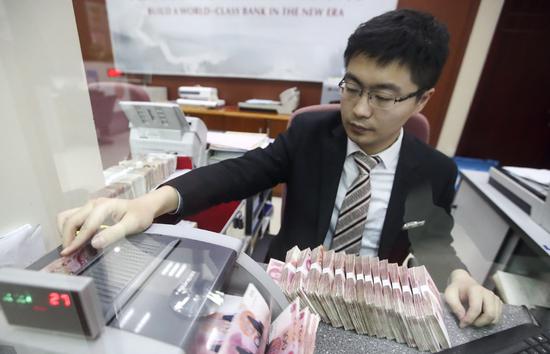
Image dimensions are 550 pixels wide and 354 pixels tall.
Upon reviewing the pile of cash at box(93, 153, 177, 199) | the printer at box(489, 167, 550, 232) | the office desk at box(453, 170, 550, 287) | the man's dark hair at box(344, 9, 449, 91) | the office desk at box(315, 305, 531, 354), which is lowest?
the office desk at box(453, 170, 550, 287)

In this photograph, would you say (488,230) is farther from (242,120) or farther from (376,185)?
(242,120)

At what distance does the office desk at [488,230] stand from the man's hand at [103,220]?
120 cm

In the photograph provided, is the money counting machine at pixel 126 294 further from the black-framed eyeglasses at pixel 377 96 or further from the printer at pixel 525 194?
the printer at pixel 525 194

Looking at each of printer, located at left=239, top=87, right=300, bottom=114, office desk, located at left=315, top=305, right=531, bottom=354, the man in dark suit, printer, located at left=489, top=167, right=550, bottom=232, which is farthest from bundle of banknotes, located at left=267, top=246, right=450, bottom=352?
printer, located at left=239, top=87, right=300, bottom=114

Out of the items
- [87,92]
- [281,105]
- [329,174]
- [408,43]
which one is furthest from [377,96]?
[281,105]

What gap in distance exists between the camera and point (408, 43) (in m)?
0.74

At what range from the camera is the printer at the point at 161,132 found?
120 centimetres

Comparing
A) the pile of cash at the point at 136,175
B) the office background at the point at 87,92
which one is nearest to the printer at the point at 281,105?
the office background at the point at 87,92

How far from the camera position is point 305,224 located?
0.98m

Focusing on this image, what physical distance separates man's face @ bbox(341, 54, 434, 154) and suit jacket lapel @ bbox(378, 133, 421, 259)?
0.12 meters

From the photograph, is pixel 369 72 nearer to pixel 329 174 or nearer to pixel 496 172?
pixel 329 174

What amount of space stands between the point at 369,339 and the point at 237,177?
22.8 inches

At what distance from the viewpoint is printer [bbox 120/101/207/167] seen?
1.20 metres

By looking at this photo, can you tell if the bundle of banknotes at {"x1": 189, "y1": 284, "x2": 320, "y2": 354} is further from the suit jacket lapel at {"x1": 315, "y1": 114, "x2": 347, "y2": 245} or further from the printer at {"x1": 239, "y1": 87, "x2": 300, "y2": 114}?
the printer at {"x1": 239, "y1": 87, "x2": 300, "y2": 114}
